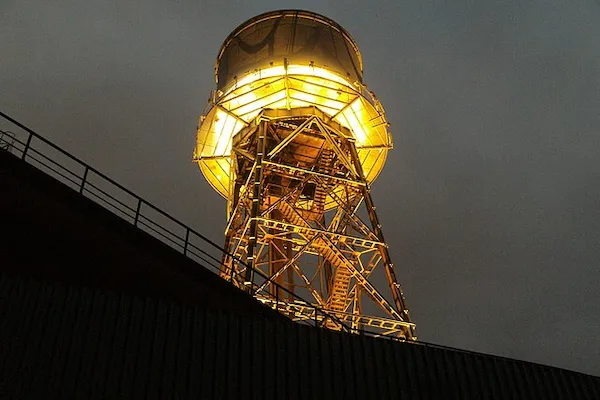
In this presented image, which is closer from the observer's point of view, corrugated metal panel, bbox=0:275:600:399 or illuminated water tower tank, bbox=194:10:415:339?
corrugated metal panel, bbox=0:275:600:399

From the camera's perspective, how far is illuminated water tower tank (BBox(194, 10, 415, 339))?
19.1 m

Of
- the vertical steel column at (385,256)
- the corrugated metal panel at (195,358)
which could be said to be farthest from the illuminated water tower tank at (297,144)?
the corrugated metal panel at (195,358)

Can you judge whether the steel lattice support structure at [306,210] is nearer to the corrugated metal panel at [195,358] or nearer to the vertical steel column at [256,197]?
the vertical steel column at [256,197]

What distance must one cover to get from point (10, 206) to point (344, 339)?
6.62 metres

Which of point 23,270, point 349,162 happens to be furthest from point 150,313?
point 349,162

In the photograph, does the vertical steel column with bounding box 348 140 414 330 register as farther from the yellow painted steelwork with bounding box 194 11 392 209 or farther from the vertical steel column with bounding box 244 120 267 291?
the vertical steel column with bounding box 244 120 267 291

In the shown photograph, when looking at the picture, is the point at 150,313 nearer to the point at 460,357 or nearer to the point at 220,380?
the point at 220,380

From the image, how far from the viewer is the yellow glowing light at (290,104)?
2178 cm

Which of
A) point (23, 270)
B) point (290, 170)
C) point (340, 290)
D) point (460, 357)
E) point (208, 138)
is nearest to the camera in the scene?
point (23, 270)

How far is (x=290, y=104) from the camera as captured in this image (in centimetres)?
2177

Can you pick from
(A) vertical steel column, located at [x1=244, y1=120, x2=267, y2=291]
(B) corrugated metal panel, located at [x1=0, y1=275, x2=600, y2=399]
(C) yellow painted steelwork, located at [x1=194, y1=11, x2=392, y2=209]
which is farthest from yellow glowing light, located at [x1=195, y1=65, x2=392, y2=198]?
(B) corrugated metal panel, located at [x1=0, y1=275, x2=600, y2=399]

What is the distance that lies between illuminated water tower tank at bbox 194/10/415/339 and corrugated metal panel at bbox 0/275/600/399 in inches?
286

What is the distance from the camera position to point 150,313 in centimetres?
970

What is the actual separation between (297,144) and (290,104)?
1.74m
